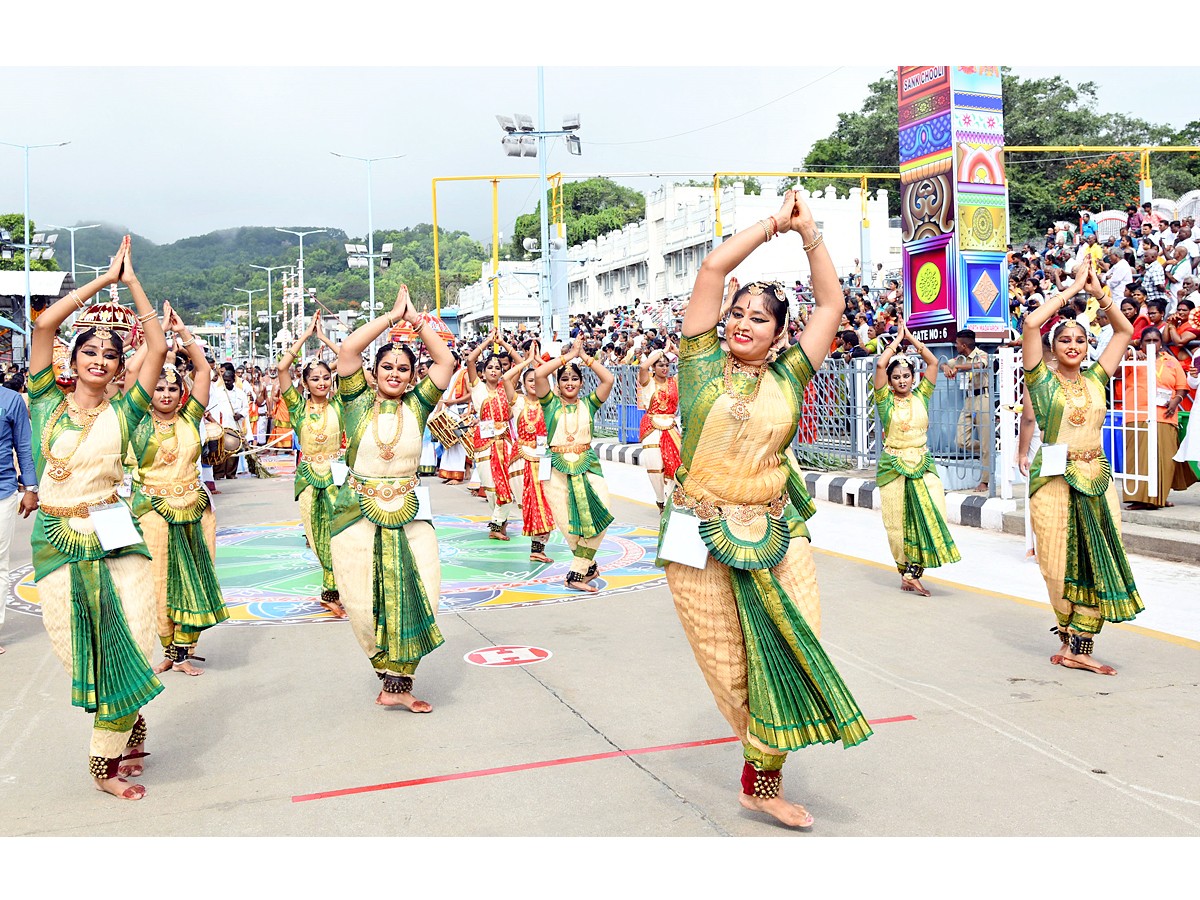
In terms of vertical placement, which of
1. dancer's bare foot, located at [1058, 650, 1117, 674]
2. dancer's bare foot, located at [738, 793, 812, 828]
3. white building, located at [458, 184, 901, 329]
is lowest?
dancer's bare foot, located at [738, 793, 812, 828]

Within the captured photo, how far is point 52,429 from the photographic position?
4641 mm

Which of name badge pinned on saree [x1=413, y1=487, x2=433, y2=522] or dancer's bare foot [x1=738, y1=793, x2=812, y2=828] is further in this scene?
name badge pinned on saree [x1=413, y1=487, x2=433, y2=522]

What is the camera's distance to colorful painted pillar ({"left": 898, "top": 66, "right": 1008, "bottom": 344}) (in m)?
13.7

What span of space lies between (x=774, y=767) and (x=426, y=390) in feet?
9.09

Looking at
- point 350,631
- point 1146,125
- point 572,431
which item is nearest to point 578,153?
point 572,431

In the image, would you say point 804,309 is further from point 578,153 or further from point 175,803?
point 175,803

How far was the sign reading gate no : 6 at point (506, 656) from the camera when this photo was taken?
656 cm

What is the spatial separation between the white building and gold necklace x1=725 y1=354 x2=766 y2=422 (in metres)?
30.8

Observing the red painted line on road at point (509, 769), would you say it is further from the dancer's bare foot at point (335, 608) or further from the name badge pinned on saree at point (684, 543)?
the dancer's bare foot at point (335, 608)

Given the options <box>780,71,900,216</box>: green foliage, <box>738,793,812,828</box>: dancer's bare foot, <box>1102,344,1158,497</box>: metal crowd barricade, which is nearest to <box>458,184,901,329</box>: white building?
<box>780,71,900,216</box>: green foliage

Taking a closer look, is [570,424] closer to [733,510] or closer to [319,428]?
[319,428]

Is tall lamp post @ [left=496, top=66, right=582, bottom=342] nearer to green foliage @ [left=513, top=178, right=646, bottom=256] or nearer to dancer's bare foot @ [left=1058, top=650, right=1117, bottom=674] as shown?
dancer's bare foot @ [left=1058, top=650, right=1117, bottom=674]

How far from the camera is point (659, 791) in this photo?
4344 mm

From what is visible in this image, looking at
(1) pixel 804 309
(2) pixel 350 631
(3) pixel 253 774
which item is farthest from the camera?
(1) pixel 804 309
